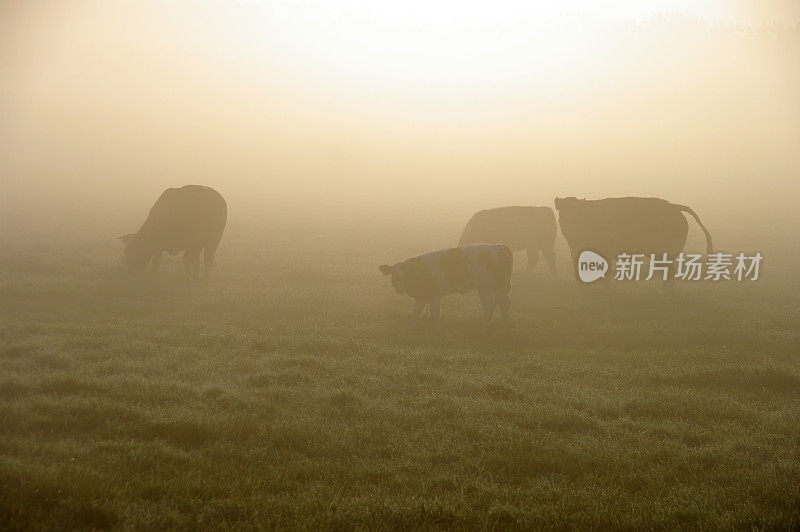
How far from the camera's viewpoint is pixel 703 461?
7152 mm

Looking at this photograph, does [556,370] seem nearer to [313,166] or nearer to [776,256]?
[776,256]

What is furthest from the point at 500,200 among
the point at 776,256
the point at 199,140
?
the point at 199,140

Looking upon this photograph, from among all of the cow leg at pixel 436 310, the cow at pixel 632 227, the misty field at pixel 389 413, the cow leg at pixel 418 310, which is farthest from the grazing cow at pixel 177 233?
the cow at pixel 632 227

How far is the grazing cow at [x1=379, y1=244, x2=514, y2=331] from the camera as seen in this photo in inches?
520

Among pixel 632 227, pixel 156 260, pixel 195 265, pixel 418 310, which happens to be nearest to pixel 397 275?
pixel 418 310

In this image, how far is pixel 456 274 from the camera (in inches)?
520

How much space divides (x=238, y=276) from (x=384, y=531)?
15.3m

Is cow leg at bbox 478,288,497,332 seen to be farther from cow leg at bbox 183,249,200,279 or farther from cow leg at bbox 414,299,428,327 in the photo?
cow leg at bbox 183,249,200,279

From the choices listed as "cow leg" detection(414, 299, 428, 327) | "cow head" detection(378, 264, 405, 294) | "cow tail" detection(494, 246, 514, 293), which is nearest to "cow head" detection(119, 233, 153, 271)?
"cow head" detection(378, 264, 405, 294)

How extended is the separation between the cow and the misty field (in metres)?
2.02

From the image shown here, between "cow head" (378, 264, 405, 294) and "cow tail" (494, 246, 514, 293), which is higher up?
"cow tail" (494, 246, 514, 293)

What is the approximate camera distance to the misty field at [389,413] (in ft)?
19.2

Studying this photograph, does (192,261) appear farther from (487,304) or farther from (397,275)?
(487,304)

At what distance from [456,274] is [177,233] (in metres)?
9.53
